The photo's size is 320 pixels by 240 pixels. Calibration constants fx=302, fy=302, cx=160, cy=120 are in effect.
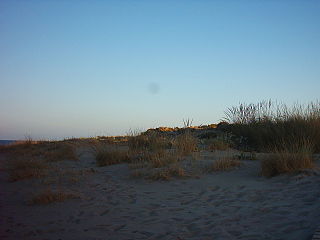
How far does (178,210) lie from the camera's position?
4766 mm

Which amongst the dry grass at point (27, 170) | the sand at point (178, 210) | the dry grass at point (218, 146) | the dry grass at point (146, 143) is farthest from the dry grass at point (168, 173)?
the dry grass at point (218, 146)

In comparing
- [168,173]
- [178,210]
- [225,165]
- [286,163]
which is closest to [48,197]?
[178,210]

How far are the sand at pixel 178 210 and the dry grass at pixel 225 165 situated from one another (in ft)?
0.67

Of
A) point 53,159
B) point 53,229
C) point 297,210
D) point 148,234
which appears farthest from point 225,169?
point 53,159

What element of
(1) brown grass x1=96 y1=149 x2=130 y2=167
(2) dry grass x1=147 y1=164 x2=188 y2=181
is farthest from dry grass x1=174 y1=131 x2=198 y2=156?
(2) dry grass x1=147 y1=164 x2=188 y2=181

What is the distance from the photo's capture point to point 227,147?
10016 millimetres

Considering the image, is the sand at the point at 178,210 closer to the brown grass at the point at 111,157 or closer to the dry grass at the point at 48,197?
the dry grass at the point at 48,197

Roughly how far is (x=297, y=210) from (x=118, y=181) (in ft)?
13.4

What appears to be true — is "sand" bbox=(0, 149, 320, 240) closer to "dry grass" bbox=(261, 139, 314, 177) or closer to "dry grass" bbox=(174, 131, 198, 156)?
"dry grass" bbox=(261, 139, 314, 177)

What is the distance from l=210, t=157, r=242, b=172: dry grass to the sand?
205 millimetres

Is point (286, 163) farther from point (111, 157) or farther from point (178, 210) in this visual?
point (111, 157)

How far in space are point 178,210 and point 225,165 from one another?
2.71 meters

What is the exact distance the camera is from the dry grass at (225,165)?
7086 mm

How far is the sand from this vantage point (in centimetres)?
379
